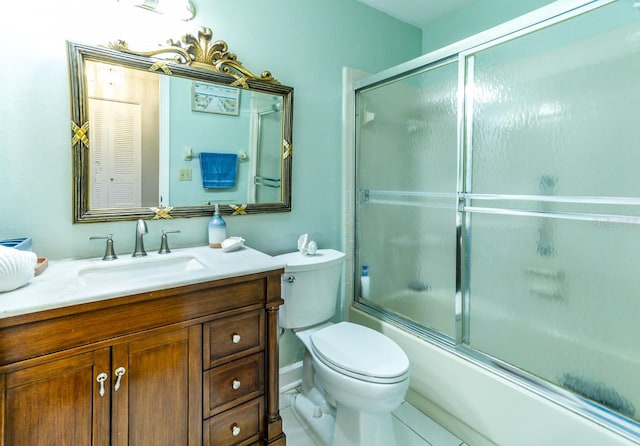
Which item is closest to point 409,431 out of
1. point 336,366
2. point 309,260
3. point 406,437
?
point 406,437

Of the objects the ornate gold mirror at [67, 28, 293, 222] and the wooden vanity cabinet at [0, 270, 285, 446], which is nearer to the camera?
the wooden vanity cabinet at [0, 270, 285, 446]

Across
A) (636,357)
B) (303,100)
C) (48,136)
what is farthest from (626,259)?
(48,136)

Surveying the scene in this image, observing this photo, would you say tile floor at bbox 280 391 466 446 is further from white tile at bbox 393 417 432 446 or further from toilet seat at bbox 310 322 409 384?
toilet seat at bbox 310 322 409 384

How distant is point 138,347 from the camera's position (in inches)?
42.1

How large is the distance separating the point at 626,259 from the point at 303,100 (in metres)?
1.65

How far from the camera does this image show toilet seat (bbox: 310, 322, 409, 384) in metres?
1.30

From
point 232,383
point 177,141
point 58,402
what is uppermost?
point 177,141

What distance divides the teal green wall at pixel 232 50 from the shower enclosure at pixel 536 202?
43 cm

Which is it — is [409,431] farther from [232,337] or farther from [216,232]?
[216,232]

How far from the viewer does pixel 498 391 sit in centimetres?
144

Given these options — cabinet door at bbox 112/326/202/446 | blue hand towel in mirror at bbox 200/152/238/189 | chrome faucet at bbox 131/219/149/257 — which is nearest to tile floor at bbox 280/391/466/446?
cabinet door at bbox 112/326/202/446

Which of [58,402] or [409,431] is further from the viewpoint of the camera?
[409,431]

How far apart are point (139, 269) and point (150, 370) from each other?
44cm

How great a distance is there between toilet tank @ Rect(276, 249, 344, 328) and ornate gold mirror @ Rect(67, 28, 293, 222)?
387mm
